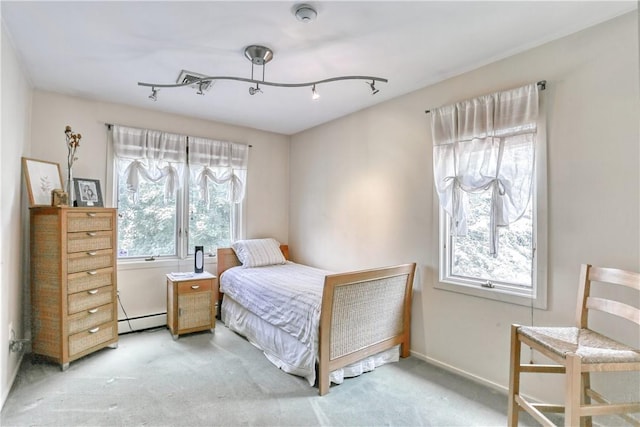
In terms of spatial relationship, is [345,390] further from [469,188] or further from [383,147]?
[383,147]

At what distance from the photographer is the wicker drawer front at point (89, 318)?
2.60m

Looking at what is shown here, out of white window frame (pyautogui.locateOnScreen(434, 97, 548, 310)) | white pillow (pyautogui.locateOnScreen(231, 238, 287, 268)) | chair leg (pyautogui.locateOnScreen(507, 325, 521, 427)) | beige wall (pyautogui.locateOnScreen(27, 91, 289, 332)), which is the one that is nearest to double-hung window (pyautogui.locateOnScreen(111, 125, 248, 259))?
beige wall (pyautogui.locateOnScreen(27, 91, 289, 332))

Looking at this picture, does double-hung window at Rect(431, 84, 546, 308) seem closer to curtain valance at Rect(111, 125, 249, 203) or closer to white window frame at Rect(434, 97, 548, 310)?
white window frame at Rect(434, 97, 548, 310)

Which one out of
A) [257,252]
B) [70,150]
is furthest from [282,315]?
[70,150]

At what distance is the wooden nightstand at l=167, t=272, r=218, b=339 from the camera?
3.24 meters

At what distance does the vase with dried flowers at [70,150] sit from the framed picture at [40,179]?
0.09 metres

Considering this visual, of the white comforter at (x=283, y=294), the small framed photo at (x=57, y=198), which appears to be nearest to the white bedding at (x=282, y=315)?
the white comforter at (x=283, y=294)

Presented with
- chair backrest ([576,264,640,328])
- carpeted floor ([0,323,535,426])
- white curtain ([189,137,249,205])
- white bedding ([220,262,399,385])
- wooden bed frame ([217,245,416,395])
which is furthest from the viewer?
white curtain ([189,137,249,205])

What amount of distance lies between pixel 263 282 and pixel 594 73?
3.01m

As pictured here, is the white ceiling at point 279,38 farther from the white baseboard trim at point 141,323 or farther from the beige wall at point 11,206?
the white baseboard trim at point 141,323

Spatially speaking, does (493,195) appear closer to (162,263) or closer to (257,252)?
(257,252)

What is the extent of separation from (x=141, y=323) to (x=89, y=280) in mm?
938

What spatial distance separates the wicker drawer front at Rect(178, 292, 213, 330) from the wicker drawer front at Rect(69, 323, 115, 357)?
24.0 inches

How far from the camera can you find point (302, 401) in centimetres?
215
